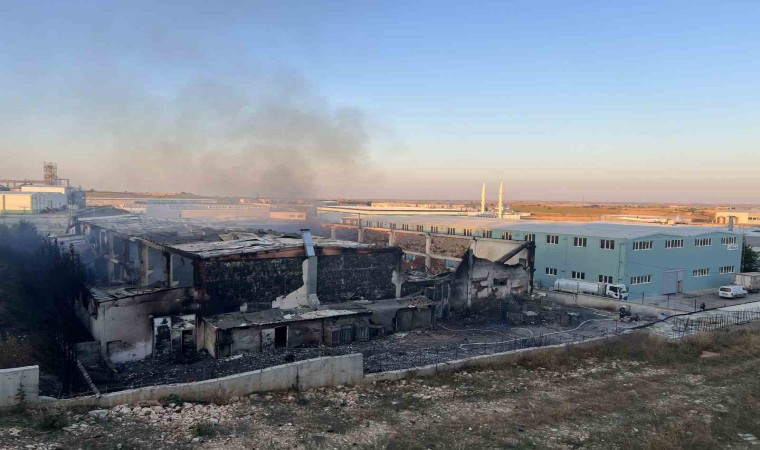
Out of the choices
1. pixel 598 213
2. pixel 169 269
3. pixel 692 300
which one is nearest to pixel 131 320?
pixel 169 269

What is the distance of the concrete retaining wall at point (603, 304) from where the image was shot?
20953mm

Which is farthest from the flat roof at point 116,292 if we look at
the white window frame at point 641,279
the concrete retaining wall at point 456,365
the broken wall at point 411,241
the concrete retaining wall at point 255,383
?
the white window frame at point 641,279

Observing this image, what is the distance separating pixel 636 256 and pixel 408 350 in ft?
47.3

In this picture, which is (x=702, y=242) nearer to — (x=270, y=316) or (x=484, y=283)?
(x=484, y=283)

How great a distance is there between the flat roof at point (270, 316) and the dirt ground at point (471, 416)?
4.59 meters

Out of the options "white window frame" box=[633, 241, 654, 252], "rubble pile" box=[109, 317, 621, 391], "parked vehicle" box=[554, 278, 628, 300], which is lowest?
"rubble pile" box=[109, 317, 621, 391]

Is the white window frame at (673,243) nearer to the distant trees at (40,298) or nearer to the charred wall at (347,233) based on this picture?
the charred wall at (347,233)

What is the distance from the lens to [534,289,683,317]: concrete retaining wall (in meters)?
21.0

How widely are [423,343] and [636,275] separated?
13.5 metres

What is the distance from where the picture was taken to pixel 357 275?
62.5 feet

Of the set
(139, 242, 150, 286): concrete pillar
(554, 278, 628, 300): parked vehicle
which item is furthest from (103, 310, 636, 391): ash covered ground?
(139, 242, 150, 286): concrete pillar

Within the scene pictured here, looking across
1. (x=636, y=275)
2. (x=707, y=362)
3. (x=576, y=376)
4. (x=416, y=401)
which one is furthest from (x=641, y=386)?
(x=636, y=275)

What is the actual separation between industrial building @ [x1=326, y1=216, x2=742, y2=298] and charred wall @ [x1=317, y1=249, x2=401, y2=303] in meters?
8.87

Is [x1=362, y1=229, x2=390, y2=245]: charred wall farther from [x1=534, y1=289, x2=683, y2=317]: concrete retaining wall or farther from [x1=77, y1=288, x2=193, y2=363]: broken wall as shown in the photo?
[x1=77, y1=288, x2=193, y2=363]: broken wall
